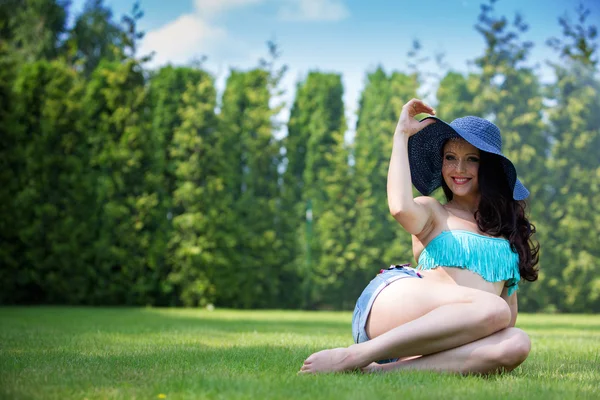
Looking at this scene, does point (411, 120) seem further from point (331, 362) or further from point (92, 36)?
point (92, 36)

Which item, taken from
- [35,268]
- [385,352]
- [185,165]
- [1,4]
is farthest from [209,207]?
[1,4]

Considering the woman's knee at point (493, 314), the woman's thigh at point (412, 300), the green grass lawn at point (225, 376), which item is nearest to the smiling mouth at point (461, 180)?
the woman's thigh at point (412, 300)

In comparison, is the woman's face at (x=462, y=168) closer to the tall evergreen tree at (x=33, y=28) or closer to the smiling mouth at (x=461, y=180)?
the smiling mouth at (x=461, y=180)

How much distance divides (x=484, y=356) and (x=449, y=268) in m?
0.47

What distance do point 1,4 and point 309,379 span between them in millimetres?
24375

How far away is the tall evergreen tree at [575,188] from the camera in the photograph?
14.2 m

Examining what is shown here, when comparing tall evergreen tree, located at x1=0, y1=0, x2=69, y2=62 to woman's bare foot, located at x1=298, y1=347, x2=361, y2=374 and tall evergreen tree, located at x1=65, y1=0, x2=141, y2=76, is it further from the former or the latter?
woman's bare foot, located at x1=298, y1=347, x2=361, y2=374

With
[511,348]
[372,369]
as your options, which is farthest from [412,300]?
[511,348]

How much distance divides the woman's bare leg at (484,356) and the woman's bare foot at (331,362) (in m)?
0.15

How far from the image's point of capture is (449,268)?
334 centimetres

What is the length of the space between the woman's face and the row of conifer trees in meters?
9.25

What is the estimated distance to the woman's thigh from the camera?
3.09 meters

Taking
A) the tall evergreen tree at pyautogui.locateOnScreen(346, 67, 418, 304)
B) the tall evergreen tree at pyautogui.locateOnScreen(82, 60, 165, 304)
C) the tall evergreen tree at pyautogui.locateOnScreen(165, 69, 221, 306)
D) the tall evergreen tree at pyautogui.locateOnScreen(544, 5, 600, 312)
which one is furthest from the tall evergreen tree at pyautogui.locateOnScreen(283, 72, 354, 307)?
the tall evergreen tree at pyautogui.locateOnScreen(544, 5, 600, 312)

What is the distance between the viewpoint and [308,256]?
13.8 metres
